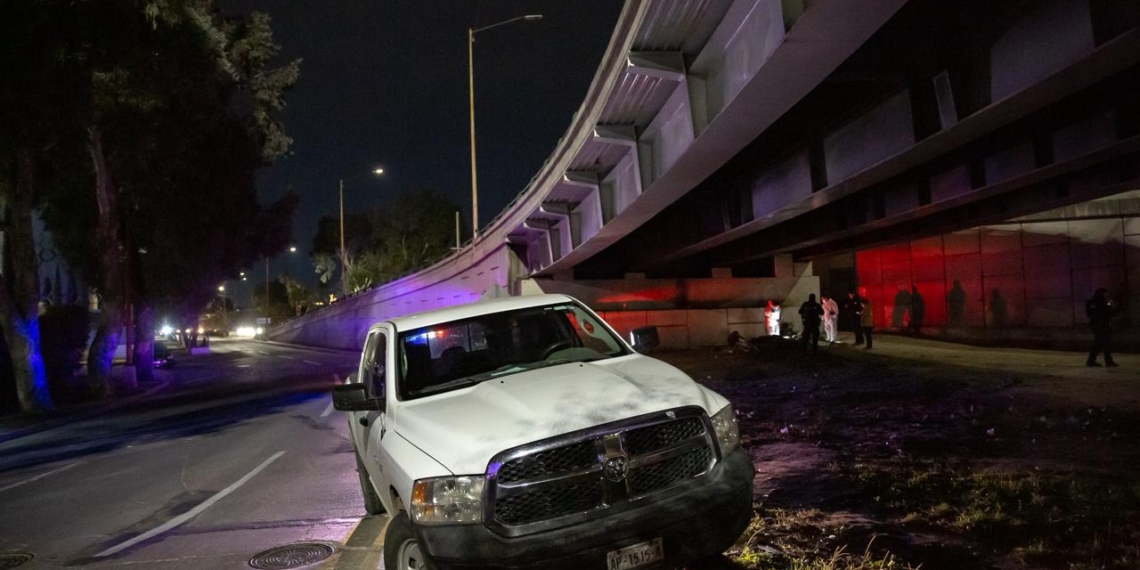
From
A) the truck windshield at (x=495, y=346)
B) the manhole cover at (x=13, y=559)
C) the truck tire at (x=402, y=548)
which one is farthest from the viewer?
the manhole cover at (x=13, y=559)

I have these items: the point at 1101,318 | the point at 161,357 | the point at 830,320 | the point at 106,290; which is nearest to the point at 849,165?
the point at 1101,318

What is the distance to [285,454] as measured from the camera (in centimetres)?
1130

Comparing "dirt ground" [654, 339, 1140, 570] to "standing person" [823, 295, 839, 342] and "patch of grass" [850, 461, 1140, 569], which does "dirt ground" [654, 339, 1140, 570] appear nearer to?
"patch of grass" [850, 461, 1140, 569]

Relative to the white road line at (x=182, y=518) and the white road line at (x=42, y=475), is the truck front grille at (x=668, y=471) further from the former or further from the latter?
the white road line at (x=42, y=475)

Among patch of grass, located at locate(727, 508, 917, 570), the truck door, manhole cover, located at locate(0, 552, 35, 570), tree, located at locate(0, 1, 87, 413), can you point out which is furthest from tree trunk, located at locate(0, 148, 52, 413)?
patch of grass, located at locate(727, 508, 917, 570)

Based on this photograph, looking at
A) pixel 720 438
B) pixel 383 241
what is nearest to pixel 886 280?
pixel 720 438

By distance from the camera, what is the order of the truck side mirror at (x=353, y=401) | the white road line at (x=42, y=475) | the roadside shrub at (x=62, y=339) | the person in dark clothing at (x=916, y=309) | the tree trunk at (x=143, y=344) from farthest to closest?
1. the tree trunk at (x=143, y=344)
2. the person in dark clothing at (x=916, y=309)
3. the roadside shrub at (x=62, y=339)
4. the white road line at (x=42, y=475)
5. the truck side mirror at (x=353, y=401)

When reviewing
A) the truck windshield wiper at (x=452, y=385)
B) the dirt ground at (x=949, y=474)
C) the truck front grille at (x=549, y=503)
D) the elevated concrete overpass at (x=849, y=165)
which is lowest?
the dirt ground at (x=949, y=474)

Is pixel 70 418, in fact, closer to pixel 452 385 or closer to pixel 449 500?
pixel 452 385

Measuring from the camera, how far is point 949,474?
22.8ft

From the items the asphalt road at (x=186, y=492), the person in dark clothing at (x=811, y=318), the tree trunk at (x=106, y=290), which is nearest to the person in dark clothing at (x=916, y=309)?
the person in dark clothing at (x=811, y=318)

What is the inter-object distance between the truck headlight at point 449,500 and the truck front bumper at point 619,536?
0.05 m

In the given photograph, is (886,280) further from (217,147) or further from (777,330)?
(217,147)

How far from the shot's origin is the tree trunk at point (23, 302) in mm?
19531
